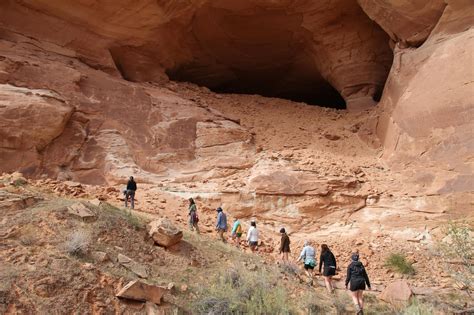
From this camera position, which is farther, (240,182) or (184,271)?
(240,182)

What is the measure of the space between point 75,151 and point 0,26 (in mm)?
3873

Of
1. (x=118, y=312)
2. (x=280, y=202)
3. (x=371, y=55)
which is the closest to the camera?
(x=118, y=312)

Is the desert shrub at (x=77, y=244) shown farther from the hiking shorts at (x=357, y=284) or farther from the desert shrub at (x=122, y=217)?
the hiking shorts at (x=357, y=284)

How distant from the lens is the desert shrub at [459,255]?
6.67 m

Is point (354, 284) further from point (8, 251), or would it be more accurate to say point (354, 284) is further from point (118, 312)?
point (8, 251)

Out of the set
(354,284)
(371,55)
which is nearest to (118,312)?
(354,284)

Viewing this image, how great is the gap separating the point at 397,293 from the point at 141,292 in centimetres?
357

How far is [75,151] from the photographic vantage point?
10.1 m

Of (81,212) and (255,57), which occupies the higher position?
(255,57)

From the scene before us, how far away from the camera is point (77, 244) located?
5258 millimetres

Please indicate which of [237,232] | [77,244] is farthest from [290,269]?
[77,244]

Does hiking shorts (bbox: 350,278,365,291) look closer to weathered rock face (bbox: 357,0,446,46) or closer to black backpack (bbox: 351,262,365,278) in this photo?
black backpack (bbox: 351,262,365,278)

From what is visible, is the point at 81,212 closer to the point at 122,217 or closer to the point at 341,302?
the point at 122,217

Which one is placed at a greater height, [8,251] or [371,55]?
[371,55]
